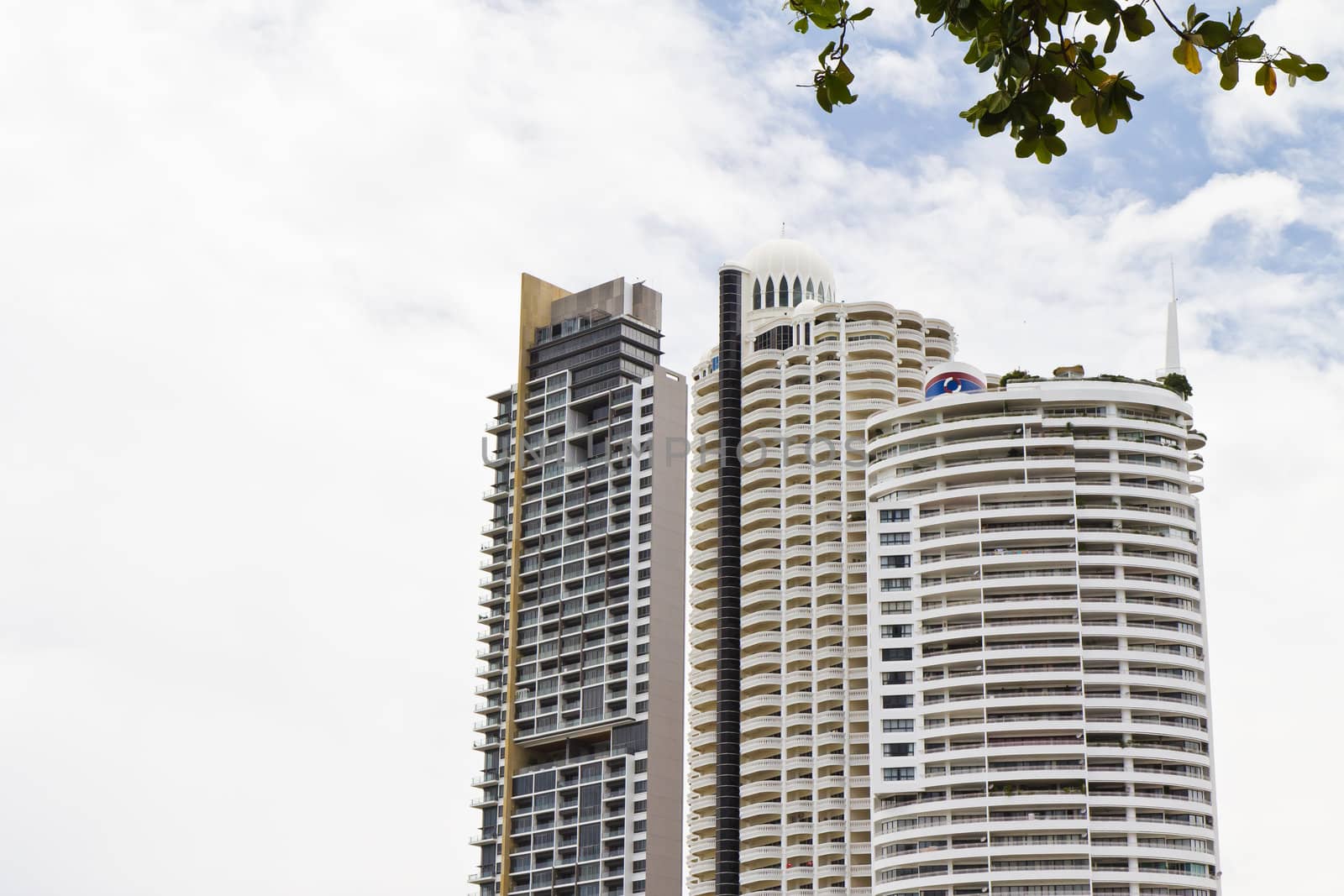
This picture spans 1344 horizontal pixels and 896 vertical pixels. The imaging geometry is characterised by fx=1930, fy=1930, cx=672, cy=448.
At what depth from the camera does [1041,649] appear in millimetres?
116750

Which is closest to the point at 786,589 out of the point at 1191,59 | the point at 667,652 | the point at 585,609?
the point at 667,652

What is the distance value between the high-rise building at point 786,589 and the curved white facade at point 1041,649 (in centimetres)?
852

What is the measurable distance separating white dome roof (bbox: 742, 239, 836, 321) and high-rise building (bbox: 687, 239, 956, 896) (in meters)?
5.32

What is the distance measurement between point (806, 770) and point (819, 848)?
18.9 ft

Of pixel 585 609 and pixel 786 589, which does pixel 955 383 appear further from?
pixel 585 609

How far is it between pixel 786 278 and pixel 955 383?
3400cm

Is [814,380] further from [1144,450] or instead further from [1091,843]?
[1091,843]

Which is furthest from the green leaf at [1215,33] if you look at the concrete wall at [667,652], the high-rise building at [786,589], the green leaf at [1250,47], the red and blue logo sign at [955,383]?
the concrete wall at [667,652]

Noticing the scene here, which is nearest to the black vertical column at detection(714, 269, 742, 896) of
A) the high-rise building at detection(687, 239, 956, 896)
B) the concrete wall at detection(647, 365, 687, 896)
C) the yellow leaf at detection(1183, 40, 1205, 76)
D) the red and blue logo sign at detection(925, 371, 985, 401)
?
the high-rise building at detection(687, 239, 956, 896)

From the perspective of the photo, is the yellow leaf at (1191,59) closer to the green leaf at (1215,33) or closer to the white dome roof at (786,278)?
the green leaf at (1215,33)

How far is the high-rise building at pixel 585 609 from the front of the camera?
467 ft

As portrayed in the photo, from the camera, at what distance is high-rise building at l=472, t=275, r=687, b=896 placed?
14238 cm

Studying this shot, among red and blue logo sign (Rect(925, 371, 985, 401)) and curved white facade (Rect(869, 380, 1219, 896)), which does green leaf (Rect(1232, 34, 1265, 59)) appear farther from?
red and blue logo sign (Rect(925, 371, 985, 401))

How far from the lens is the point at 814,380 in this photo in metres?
142
